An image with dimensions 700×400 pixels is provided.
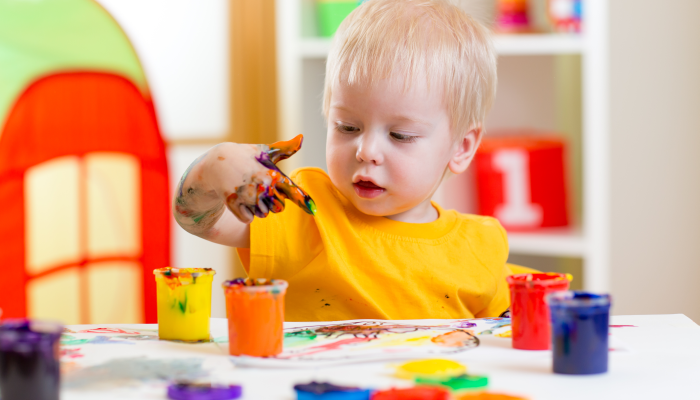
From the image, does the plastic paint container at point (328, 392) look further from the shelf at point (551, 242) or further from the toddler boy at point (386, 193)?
the shelf at point (551, 242)

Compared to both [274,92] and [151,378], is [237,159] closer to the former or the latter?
[151,378]

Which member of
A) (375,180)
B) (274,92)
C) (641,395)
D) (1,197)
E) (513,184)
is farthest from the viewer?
(274,92)

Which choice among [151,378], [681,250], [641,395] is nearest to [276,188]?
[151,378]

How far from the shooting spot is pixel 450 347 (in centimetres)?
71

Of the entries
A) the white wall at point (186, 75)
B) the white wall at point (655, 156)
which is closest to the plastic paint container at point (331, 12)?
the white wall at point (186, 75)

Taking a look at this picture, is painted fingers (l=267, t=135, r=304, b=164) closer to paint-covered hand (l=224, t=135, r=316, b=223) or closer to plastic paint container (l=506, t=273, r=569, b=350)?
paint-covered hand (l=224, t=135, r=316, b=223)

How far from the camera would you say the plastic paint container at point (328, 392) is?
20.9 inches

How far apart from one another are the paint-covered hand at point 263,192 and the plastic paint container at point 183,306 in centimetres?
9

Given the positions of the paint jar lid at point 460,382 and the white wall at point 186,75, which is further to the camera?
the white wall at point 186,75

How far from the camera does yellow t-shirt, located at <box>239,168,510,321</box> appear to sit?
3.26ft

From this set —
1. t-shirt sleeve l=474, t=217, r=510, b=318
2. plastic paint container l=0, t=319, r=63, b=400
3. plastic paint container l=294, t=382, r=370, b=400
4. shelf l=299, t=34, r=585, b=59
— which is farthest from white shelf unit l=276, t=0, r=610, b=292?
plastic paint container l=0, t=319, r=63, b=400

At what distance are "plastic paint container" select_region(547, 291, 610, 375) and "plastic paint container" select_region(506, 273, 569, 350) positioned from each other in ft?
0.23

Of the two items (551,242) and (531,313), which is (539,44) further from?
(531,313)

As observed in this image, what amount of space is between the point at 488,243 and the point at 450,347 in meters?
0.44
